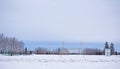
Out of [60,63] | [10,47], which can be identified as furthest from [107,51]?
[10,47]

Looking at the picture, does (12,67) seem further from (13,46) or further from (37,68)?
(13,46)

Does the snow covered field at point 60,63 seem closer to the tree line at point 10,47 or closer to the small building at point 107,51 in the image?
the small building at point 107,51

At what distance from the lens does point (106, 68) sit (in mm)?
6793

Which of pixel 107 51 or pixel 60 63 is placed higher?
pixel 107 51

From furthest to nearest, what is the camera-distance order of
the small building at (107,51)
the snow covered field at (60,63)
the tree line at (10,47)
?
the tree line at (10,47), the small building at (107,51), the snow covered field at (60,63)

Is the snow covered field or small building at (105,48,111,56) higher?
small building at (105,48,111,56)

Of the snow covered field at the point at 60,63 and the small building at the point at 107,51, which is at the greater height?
the small building at the point at 107,51

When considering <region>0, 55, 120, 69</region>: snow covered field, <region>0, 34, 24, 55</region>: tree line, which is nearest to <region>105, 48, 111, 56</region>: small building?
<region>0, 55, 120, 69</region>: snow covered field

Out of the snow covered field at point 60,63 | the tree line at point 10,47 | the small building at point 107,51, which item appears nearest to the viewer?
the snow covered field at point 60,63

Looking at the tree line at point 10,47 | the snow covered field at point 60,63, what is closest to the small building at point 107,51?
the snow covered field at point 60,63

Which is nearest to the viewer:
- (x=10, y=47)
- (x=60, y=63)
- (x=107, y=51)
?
(x=60, y=63)

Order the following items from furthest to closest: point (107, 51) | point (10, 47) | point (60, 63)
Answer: point (10, 47)
point (107, 51)
point (60, 63)

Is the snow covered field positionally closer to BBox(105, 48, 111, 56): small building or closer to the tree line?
BBox(105, 48, 111, 56): small building

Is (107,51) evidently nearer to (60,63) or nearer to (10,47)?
(60,63)
